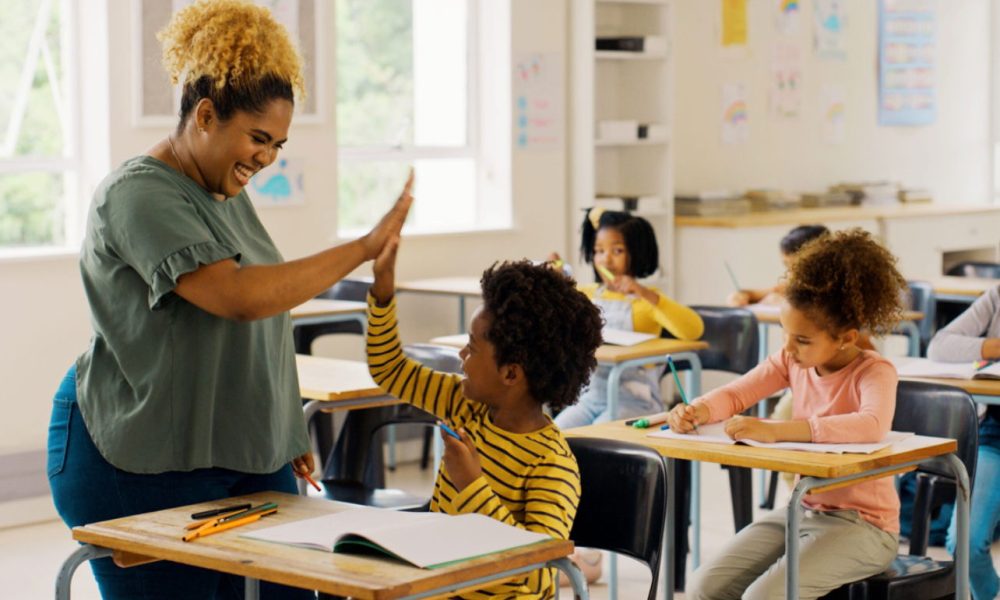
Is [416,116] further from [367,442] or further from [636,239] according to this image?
[367,442]

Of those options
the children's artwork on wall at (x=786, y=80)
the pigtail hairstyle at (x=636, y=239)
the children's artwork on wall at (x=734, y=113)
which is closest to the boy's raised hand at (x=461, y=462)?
the pigtail hairstyle at (x=636, y=239)

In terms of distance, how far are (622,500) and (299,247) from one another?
11.3 ft

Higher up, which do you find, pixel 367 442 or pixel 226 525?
pixel 226 525

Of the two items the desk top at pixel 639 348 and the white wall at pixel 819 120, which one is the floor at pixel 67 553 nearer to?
the desk top at pixel 639 348

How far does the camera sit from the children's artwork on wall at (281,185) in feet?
18.2

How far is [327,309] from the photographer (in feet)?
16.3

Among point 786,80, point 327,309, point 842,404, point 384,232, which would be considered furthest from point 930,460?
point 786,80

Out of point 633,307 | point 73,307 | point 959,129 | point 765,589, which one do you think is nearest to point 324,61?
point 73,307

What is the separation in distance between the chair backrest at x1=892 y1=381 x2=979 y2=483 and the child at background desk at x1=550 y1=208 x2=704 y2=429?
1.21m

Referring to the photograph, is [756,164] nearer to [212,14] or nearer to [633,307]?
[633,307]

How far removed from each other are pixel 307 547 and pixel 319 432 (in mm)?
3196

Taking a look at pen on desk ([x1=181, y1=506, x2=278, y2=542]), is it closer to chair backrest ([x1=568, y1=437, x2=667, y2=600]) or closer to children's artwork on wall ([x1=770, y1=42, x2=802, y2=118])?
chair backrest ([x1=568, y1=437, x2=667, y2=600])

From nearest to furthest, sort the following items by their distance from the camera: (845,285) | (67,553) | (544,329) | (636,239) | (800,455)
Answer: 1. (544,329)
2. (800,455)
3. (845,285)
4. (67,553)
5. (636,239)

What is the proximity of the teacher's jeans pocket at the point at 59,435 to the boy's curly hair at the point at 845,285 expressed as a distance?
1.48 m
